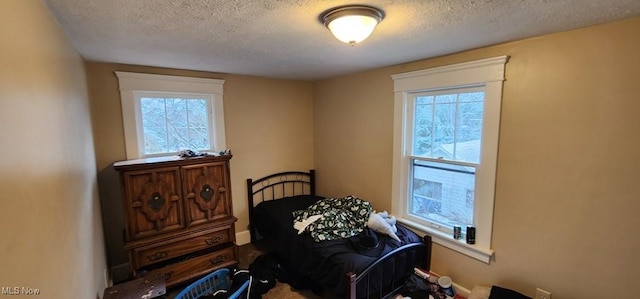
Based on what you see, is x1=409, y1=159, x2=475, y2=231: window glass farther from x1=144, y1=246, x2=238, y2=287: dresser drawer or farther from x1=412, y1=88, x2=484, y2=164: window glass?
x1=144, y1=246, x2=238, y2=287: dresser drawer

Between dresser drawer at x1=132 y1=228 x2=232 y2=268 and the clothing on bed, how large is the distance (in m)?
0.53

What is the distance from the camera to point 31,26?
1061 millimetres

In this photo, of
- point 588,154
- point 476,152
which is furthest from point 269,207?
point 588,154

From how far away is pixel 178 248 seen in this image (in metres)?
2.68

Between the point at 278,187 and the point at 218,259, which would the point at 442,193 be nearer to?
the point at 278,187

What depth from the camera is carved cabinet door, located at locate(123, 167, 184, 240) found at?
244 centimetres

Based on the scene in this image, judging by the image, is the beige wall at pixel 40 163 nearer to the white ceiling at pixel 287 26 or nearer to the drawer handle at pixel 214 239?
the white ceiling at pixel 287 26

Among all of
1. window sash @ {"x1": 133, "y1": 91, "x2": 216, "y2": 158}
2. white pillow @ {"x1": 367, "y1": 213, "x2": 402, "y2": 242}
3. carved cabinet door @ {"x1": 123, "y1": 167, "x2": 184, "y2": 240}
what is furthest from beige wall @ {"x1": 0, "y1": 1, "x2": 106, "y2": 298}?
white pillow @ {"x1": 367, "y1": 213, "x2": 402, "y2": 242}

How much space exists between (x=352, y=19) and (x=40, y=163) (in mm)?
1495

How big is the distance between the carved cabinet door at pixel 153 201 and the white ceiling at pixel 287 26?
1.08m

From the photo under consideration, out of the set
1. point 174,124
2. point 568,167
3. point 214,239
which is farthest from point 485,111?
point 174,124

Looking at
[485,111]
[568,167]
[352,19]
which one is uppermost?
[352,19]

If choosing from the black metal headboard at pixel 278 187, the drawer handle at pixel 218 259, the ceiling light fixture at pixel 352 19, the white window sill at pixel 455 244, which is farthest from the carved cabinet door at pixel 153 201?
the white window sill at pixel 455 244

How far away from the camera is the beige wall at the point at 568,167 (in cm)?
165
